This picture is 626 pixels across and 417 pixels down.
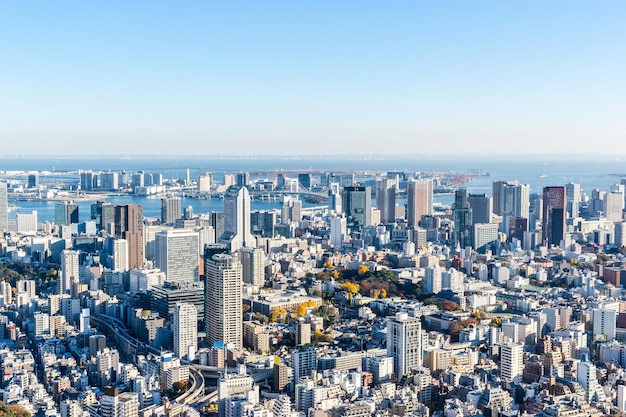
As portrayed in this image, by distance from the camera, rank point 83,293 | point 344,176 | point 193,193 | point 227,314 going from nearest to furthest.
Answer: point 227,314 → point 83,293 → point 193,193 → point 344,176

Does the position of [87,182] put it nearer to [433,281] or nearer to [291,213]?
[291,213]

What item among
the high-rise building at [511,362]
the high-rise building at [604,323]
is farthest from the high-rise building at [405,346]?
the high-rise building at [604,323]

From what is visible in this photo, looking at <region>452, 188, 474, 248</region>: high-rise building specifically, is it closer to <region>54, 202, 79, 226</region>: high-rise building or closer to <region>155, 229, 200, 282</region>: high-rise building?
<region>155, 229, 200, 282</region>: high-rise building

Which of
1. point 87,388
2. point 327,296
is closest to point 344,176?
point 327,296

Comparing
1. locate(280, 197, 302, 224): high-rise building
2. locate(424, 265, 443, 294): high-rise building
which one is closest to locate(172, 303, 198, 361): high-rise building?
locate(424, 265, 443, 294): high-rise building

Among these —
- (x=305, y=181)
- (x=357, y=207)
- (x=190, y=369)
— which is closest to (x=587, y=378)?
(x=190, y=369)

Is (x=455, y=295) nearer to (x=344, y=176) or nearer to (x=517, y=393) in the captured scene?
(x=517, y=393)
